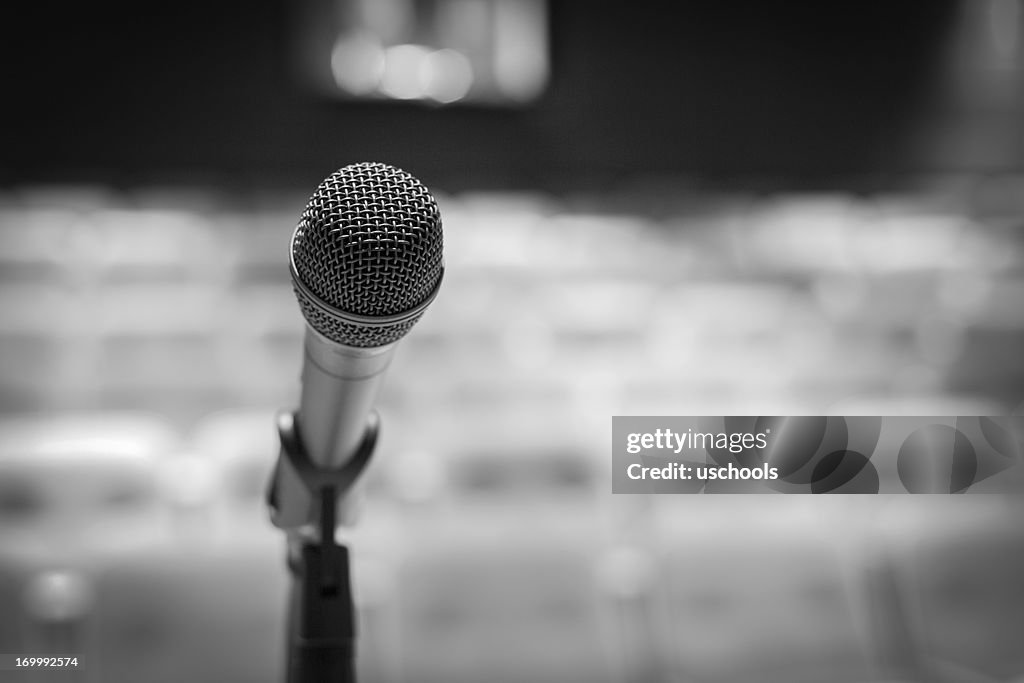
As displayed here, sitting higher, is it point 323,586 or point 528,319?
point 528,319

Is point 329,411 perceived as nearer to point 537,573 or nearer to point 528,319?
point 537,573

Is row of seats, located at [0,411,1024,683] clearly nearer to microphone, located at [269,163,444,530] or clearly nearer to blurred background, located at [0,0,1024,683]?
blurred background, located at [0,0,1024,683]

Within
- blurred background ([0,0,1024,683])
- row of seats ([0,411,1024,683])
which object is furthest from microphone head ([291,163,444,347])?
row of seats ([0,411,1024,683])

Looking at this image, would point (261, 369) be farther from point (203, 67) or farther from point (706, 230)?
point (706, 230)

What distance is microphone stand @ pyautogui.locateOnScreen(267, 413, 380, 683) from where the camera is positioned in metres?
0.28

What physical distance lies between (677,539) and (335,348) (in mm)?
594

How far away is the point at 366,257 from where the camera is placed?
25cm

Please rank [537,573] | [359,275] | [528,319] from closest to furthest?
[359,275]
[537,573]
[528,319]

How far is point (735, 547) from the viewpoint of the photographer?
31.0 inches

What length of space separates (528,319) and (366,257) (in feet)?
3.45

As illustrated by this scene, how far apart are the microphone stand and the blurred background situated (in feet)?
0.09

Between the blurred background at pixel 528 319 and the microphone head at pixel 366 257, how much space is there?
115 mm

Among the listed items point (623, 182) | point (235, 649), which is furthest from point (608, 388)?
point (623, 182)

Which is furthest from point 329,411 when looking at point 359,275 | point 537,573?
point 537,573
